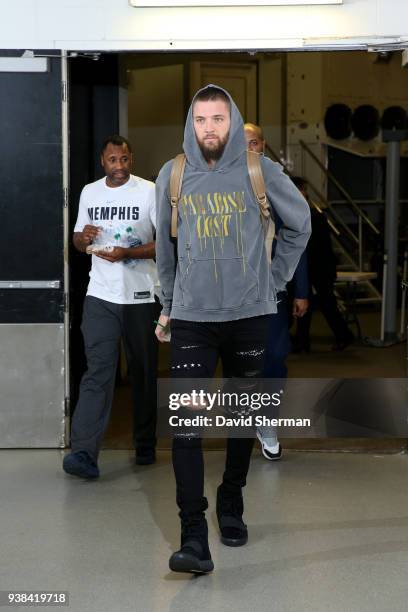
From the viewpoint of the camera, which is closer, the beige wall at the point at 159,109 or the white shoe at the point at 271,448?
the white shoe at the point at 271,448

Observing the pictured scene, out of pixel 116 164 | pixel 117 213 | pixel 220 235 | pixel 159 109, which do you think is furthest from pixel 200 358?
pixel 159 109

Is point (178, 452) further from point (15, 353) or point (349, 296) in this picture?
point (349, 296)

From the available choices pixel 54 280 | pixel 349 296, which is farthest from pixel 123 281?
pixel 349 296

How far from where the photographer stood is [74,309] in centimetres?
671

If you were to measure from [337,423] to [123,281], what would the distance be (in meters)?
2.00

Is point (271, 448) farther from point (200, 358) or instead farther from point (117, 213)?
point (200, 358)

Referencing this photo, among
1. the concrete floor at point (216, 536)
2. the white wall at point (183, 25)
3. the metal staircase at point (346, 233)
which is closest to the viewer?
the concrete floor at point (216, 536)

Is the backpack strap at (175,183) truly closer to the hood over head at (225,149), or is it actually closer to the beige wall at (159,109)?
the hood over head at (225,149)

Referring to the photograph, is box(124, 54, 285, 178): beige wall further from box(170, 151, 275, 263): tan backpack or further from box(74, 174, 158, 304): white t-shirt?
box(170, 151, 275, 263): tan backpack

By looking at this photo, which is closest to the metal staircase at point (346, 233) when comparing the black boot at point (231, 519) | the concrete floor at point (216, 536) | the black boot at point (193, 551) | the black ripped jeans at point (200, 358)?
the concrete floor at point (216, 536)

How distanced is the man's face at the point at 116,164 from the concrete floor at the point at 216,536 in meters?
1.57

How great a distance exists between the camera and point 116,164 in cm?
556

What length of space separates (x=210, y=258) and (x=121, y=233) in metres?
1.60

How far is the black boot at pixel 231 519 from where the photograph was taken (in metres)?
4.34
